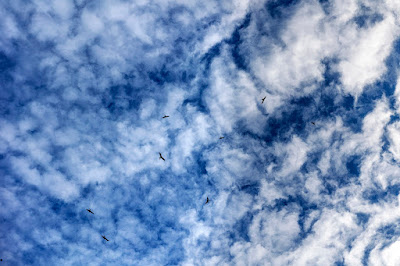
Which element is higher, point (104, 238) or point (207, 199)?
point (207, 199)

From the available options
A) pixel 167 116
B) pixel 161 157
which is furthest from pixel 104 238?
pixel 167 116

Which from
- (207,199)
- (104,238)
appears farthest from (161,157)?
(104,238)

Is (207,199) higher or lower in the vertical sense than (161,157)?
lower

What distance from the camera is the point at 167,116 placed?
2752cm

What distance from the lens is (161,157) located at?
2788cm

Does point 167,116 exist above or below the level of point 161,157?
above

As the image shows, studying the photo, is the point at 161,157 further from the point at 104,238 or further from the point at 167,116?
the point at 104,238

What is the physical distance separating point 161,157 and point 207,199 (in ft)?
24.4

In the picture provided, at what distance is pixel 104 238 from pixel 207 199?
12.9 metres

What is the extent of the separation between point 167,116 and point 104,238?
16129 millimetres

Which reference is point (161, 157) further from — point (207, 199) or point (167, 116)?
point (207, 199)

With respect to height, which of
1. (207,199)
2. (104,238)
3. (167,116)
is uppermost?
(167,116)

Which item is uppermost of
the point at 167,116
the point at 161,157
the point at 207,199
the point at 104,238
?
the point at 167,116

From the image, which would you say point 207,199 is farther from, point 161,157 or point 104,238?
point 104,238
